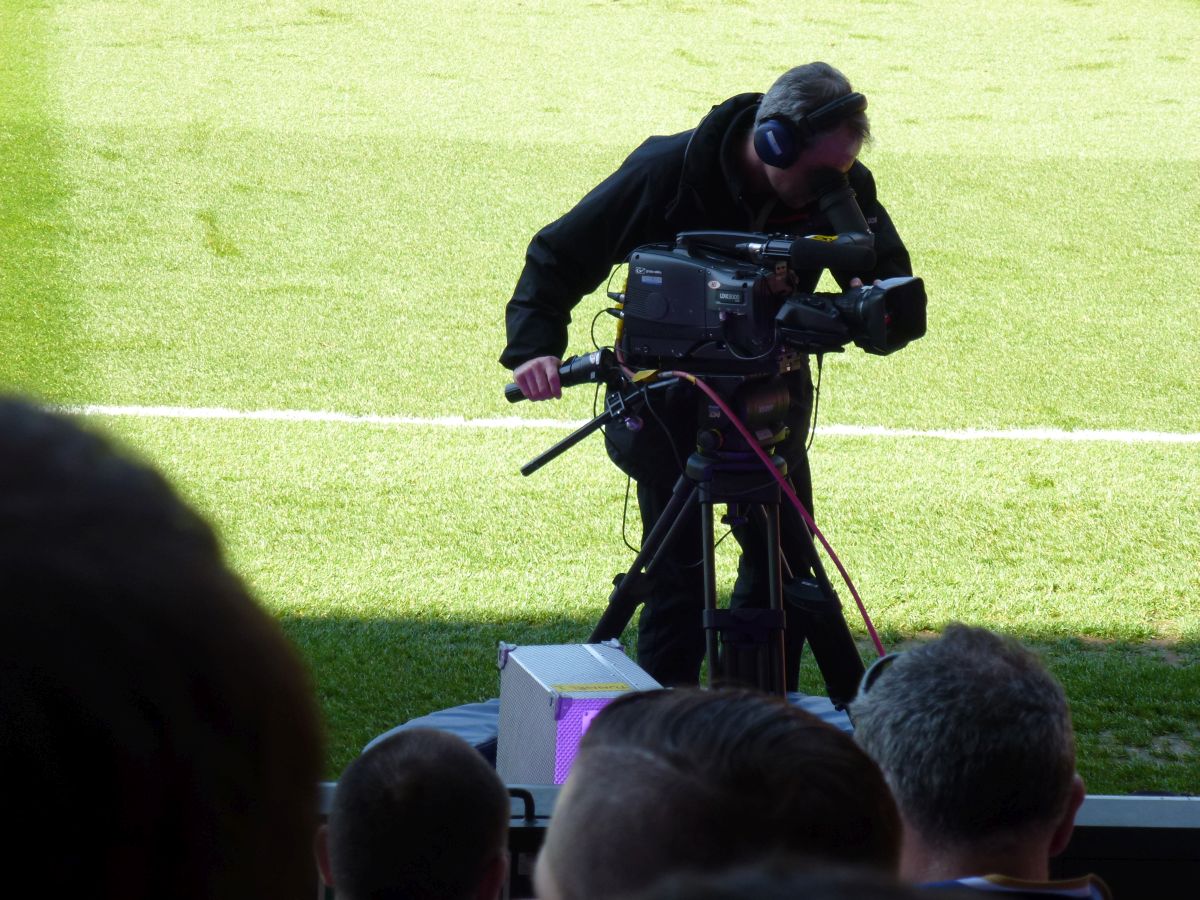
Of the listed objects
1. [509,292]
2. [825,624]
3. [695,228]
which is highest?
[695,228]

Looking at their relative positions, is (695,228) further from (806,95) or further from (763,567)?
(763,567)

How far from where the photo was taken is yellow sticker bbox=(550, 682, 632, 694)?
281cm

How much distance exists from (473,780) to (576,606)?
11.0 ft

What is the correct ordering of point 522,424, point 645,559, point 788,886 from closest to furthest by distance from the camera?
point 788,886 → point 645,559 → point 522,424

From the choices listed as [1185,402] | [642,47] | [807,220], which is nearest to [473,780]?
[807,220]

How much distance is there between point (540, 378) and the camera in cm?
320

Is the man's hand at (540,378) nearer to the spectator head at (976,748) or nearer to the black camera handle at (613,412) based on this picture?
the black camera handle at (613,412)

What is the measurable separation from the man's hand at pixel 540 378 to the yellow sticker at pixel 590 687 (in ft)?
2.18

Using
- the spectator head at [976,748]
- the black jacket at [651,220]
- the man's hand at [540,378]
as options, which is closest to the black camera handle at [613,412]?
the man's hand at [540,378]

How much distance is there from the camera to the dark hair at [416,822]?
4.77 feet

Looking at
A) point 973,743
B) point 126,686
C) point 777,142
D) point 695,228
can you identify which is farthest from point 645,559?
point 126,686

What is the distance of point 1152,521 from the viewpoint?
19.5 ft

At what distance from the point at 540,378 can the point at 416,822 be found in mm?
1786

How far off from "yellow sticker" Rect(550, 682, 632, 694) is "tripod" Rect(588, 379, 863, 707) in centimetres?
19
